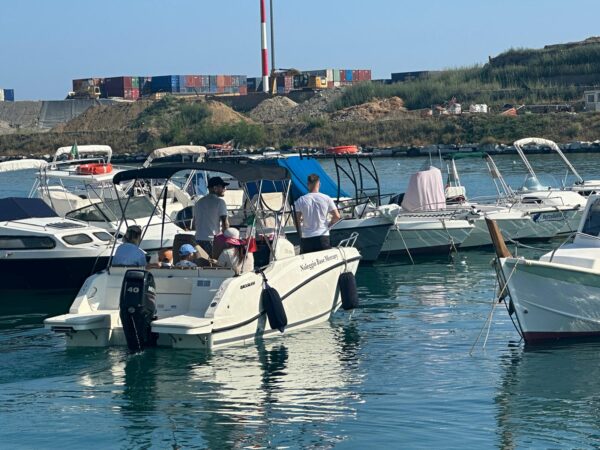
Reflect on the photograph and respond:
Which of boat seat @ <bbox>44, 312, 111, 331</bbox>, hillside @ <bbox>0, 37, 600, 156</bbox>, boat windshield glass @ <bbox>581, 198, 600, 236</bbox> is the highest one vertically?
hillside @ <bbox>0, 37, 600, 156</bbox>

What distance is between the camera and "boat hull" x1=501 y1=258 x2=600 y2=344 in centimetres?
1487

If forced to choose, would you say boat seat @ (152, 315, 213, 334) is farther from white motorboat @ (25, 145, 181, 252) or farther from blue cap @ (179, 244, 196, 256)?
white motorboat @ (25, 145, 181, 252)

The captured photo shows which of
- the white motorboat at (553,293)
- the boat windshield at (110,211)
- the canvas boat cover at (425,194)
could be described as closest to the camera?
the white motorboat at (553,293)

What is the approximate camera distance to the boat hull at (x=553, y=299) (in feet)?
48.8

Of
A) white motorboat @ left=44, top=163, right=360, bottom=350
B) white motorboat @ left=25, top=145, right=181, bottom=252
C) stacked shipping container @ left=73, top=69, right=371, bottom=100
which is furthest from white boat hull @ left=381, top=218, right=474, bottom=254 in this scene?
stacked shipping container @ left=73, top=69, right=371, bottom=100

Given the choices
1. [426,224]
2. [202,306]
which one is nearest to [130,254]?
[202,306]

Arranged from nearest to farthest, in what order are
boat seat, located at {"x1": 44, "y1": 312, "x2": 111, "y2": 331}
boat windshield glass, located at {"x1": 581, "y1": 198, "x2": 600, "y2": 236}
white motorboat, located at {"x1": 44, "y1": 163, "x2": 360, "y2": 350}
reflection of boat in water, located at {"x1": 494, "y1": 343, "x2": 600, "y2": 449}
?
1. reflection of boat in water, located at {"x1": 494, "y1": 343, "x2": 600, "y2": 449}
2. white motorboat, located at {"x1": 44, "y1": 163, "x2": 360, "y2": 350}
3. boat seat, located at {"x1": 44, "y1": 312, "x2": 111, "y2": 331}
4. boat windshield glass, located at {"x1": 581, "y1": 198, "x2": 600, "y2": 236}

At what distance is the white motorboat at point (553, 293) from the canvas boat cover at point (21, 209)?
1059cm

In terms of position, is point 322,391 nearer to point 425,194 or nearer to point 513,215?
point 425,194

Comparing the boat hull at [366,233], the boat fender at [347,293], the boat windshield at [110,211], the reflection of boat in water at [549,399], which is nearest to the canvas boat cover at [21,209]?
the boat windshield at [110,211]

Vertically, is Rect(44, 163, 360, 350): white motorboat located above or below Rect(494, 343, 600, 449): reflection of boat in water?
above

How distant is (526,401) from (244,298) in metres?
4.06

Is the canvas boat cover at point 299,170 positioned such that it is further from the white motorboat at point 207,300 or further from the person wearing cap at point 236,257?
the person wearing cap at point 236,257

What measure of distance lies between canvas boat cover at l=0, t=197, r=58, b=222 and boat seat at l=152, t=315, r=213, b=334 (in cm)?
856
